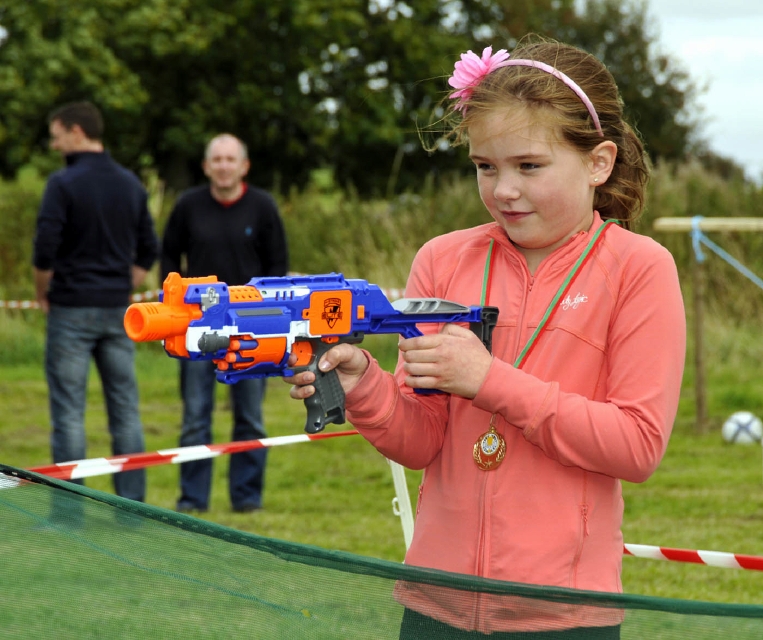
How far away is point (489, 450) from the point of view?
243cm

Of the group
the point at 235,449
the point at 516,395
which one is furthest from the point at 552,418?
the point at 235,449

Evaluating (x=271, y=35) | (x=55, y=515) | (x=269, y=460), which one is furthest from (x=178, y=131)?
(x=55, y=515)

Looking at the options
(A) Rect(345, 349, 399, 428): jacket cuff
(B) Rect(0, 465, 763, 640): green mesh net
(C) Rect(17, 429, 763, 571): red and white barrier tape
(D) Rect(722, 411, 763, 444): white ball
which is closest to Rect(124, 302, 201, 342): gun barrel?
(B) Rect(0, 465, 763, 640): green mesh net

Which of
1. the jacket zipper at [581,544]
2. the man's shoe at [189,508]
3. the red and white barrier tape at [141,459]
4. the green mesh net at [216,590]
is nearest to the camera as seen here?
the green mesh net at [216,590]

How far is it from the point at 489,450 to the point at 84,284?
17.8ft

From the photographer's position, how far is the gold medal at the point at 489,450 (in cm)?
241

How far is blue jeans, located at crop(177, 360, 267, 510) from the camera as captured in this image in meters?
7.88

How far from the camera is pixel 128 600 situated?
2.29m

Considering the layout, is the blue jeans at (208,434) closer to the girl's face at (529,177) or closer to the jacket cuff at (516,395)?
the girl's face at (529,177)

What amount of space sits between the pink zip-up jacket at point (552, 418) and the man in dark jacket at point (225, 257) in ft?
17.8

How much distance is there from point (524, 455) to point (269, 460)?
7.52 m

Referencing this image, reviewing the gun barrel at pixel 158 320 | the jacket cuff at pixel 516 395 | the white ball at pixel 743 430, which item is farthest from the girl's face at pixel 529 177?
the white ball at pixel 743 430

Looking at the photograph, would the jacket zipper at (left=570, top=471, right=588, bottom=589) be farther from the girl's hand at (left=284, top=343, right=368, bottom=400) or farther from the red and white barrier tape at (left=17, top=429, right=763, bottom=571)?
the red and white barrier tape at (left=17, top=429, right=763, bottom=571)

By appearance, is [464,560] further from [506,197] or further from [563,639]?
[506,197]
